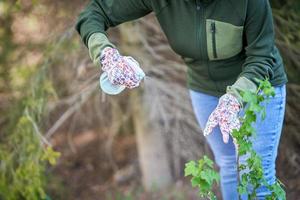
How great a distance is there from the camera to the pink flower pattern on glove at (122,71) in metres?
2.19

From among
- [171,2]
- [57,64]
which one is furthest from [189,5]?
[57,64]

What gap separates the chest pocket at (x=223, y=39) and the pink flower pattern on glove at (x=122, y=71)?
0.38 metres

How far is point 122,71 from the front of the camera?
219 centimetres

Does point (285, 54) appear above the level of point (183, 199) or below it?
above

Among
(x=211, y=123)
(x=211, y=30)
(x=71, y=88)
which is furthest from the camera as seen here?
(x=71, y=88)

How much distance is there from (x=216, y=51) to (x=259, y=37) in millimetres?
233

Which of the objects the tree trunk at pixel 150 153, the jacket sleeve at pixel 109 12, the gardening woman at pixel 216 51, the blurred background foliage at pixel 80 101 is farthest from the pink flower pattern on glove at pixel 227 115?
the tree trunk at pixel 150 153

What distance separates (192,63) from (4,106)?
213 cm

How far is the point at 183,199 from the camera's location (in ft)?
13.3

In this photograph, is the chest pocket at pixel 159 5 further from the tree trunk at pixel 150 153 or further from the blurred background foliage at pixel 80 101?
the tree trunk at pixel 150 153

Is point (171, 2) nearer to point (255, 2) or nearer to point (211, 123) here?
point (255, 2)

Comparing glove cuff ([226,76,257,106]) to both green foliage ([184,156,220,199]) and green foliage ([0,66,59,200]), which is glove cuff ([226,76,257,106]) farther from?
green foliage ([0,66,59,200])

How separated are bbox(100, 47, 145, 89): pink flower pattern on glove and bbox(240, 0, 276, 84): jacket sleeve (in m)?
0.43

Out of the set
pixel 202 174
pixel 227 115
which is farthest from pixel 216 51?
pixel 202 174
